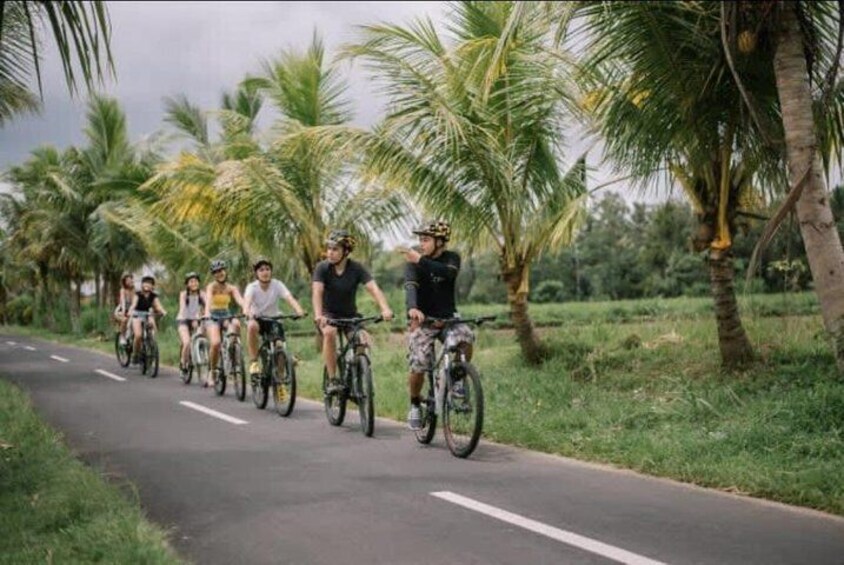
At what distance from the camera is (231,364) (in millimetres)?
12367

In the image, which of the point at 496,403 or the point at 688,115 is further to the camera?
the point at 496,403

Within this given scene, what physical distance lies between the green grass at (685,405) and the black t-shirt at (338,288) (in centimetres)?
172

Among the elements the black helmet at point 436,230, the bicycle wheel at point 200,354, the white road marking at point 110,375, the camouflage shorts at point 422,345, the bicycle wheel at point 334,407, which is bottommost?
the white road marking at point 110,375

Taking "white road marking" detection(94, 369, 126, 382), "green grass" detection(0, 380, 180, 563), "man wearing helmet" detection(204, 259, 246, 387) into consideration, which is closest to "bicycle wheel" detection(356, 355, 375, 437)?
"green grass" detection(0, 380, 180, 563)

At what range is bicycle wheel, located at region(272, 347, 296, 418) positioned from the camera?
33.5ft

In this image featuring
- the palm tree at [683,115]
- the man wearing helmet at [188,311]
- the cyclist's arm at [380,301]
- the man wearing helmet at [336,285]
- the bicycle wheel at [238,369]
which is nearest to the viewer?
the palm tree at [683,115]

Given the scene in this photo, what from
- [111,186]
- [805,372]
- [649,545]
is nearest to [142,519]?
[649,545]

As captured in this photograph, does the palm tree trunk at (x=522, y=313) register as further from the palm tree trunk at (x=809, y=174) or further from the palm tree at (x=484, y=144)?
the palm tree trunk at (x=809, y=174)

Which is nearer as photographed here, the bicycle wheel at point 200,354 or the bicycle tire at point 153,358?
the bicycle wheel at point 200,354

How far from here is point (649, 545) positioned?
187 inches

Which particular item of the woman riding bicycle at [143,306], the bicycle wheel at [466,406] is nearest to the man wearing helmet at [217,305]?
the woman riding bicycle at [143,306]

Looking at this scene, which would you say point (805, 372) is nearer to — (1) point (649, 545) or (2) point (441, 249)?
(2) point (441, 249)

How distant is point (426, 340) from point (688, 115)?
11.2 ft

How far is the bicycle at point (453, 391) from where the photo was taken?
7.25 meters
